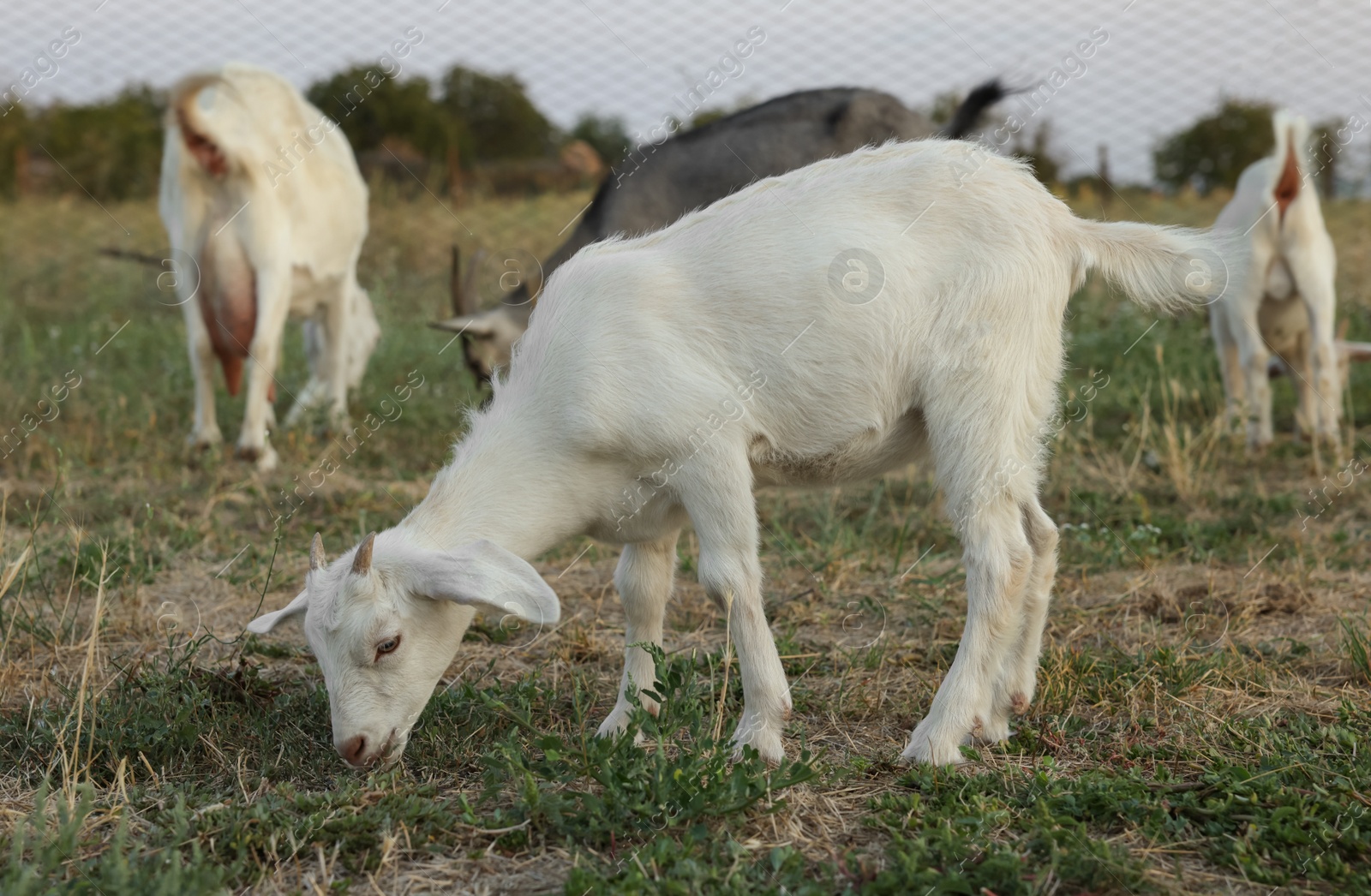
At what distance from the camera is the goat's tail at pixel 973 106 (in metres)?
7.12

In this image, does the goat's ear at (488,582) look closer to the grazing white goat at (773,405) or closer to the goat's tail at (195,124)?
the grazing white goat at (773,405)

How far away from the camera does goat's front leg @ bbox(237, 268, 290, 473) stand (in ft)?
21.2

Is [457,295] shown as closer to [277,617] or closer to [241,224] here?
[241,224]

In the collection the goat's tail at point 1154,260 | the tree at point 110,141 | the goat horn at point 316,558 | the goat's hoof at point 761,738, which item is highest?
the goat's tail at point 1154,260

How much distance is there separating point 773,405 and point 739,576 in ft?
1.49

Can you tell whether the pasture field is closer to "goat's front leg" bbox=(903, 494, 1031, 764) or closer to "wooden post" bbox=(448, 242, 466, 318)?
"goat's front leg" bbox=(903, 494, 1031, 764)

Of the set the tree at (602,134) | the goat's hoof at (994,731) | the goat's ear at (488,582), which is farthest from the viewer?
the tree at (602,134)

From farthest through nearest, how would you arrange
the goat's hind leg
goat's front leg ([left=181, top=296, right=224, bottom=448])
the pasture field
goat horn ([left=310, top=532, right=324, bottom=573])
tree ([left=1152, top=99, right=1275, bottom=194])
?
tree ([left=1152, top=99, right=1275, bottom=194]) → goat's front leg ([left=181, top=296, right=224, bottom=448]) → the goat's hind leg → goat horn ([left=310, top=532, right=324, bottom=573]) → the pasture field

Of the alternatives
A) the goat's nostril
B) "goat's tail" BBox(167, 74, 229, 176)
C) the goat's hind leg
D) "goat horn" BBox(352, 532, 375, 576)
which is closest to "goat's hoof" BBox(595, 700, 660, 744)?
the goat's nostril

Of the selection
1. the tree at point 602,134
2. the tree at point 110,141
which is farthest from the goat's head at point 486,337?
the tree at point 602,134

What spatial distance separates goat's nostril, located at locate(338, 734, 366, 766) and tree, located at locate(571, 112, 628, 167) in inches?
785

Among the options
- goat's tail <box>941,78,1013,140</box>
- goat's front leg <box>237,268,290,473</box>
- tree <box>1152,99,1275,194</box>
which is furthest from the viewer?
tree <box>1152,99,1275,194</box>

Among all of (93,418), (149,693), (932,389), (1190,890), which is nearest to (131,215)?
(93,418)

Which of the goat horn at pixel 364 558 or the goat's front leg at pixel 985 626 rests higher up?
the goat horn at pixel 364 558
